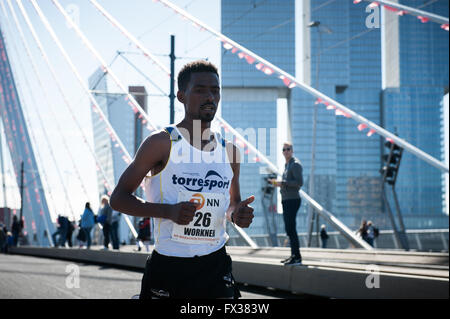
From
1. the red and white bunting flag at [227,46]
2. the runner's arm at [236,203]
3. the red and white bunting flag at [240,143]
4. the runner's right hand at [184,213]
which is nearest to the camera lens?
the runner's right hand at [184,213]

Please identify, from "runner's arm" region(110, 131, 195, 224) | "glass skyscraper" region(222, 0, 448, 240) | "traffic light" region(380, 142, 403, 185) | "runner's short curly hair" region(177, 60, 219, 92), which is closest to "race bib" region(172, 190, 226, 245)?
"runner's arm" region(110, 131, 195, 224)

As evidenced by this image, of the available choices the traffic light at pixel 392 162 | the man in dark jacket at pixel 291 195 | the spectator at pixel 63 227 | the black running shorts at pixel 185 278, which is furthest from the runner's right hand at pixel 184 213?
the spectator at pixel 63 227

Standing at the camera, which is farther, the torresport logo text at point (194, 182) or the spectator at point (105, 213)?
the spectator at point (105, 213)

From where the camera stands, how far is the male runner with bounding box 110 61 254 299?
258 cm

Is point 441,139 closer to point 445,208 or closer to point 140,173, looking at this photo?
point 445,208

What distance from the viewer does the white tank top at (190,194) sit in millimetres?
2592

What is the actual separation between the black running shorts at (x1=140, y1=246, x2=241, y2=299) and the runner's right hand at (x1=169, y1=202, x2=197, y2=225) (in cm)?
23

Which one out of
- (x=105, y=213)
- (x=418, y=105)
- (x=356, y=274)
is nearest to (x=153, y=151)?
(x=356, y=274)

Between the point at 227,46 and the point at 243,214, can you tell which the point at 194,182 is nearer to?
the point at 243,214

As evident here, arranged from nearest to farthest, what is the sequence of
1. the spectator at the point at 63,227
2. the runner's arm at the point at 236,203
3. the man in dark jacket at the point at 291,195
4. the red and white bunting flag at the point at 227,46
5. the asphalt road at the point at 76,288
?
the runner's arm at the point at 236,203 → the asphalt road at the point at 76,288 → the man in dark jacket at the point at 291,195 → the red and white bunting flag at the point at 227,46 → the spectator at the point at 63,227

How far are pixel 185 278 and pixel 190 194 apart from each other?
0.34m

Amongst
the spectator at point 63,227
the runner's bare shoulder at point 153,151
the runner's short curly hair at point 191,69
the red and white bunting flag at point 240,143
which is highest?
the red and white bunting flag at point 240,143

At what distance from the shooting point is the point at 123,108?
422 feet

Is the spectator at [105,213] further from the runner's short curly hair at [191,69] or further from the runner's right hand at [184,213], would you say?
the runner's right hand at [184,213]
